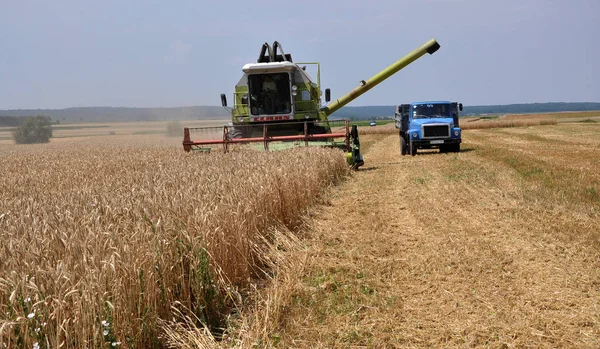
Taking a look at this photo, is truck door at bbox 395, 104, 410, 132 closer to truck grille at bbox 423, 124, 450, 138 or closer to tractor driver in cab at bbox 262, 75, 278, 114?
truck grille at bbox 423, 124, 450, 138

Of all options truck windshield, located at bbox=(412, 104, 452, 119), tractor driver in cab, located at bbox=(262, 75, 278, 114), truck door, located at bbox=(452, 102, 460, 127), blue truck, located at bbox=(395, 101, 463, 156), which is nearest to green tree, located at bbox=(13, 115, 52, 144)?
blue truck, located at bbox=(395, 101, 463, 156)

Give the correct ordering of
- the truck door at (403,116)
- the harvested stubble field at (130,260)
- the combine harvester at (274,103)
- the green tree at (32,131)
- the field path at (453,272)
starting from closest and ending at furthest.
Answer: the harvested stubble field at (130,260) → the field path at (453,272) → the combine harvester at (274,103) → the truck door at (403,116) → the green tree at (32,131)

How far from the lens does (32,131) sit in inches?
2173

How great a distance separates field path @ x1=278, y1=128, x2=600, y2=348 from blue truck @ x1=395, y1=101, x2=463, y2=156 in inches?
377

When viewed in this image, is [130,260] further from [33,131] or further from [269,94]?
[33,131]

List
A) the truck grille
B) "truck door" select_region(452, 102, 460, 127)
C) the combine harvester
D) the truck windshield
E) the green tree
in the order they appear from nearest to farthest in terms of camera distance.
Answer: the combine harvester → the truck grille → the truck windshield → "truck door" select_region(452, 102, 460, 127) → the green tree

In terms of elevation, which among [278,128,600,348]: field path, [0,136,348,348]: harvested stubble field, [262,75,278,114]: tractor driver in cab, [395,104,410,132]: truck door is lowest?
[278,128,600,348]: field path

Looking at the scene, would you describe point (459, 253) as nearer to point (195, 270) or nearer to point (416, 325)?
point (416, 325)

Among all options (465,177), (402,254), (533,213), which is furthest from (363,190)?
(402,254)

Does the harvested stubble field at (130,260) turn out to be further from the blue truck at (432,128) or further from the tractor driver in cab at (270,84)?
the blue truck at (432,128)

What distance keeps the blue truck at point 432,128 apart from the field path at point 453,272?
957 cm

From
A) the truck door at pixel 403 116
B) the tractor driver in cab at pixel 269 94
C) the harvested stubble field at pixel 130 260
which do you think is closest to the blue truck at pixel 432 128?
the truck door at pixel 403 116

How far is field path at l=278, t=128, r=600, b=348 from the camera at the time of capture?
4.25 m

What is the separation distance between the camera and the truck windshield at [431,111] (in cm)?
2069
